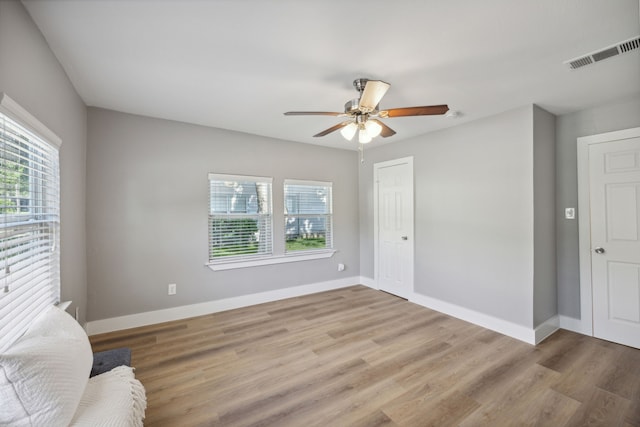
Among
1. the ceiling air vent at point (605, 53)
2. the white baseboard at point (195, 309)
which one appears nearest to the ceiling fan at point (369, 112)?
the ceiling air vent at point (605, 53)

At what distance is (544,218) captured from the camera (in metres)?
2.95

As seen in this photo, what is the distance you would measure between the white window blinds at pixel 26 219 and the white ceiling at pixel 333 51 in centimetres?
67

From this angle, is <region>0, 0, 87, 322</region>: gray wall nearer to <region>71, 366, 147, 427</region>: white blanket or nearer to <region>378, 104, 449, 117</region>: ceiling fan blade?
<region>71, 366, 147, 427</region>: white blanket

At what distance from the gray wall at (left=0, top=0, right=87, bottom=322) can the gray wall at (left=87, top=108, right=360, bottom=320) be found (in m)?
0.16

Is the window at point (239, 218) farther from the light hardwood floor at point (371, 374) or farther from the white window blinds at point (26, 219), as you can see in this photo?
the white window blinds at point (26, 219)

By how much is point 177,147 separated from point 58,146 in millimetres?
1343

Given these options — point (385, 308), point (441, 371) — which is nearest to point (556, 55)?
point (441, 371)

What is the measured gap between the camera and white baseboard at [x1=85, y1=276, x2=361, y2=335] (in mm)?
2999

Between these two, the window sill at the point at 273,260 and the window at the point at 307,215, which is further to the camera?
the window at the point at 307,215

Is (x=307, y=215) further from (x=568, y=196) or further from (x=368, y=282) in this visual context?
(x=568, y=196)

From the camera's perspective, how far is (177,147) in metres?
3.36

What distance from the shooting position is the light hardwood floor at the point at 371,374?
1818mm

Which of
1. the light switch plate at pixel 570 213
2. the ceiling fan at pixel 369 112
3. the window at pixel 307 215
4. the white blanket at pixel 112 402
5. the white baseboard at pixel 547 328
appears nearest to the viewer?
the white blanket at pixel 112 402

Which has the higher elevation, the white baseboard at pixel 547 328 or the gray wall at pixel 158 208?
the gray wall at pixel 158 208
